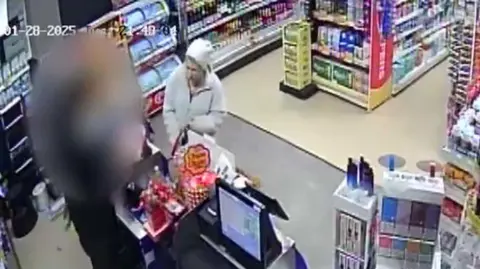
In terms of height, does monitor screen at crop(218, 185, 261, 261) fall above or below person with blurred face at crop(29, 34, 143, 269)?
below

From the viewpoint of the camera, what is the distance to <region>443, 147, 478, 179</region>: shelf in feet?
9.12

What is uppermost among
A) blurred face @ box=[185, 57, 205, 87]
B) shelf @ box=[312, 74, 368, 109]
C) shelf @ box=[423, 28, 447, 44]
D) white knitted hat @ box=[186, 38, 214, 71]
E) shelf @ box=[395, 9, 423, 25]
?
white knitted hat @ box=[186, 38, 214, 71]

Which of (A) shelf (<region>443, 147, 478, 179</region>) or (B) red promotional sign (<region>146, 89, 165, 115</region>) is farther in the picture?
(B) red promotional sign (<region>146, 89, 165, 115</region>)

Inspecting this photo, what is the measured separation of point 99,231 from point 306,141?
8.18 feet

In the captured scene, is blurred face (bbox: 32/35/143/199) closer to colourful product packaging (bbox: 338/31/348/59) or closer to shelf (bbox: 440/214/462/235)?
shelf (bbox: 440/214/462/235)

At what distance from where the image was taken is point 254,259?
11.3 feet

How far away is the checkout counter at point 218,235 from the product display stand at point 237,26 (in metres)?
3.04

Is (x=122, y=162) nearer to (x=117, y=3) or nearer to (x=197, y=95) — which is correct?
(x=197, y=95)

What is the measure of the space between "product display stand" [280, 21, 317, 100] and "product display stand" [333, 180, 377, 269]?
3407 mm

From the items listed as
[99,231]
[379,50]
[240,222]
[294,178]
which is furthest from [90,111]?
[379,50]

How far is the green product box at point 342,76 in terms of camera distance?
21.7 feet

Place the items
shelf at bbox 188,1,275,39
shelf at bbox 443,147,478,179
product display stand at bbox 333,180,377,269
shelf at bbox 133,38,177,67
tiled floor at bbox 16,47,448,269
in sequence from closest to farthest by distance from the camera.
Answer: shelf at bbox 443,147,478,179 → product display stand at bbox 333,180,377,269 → tiled floor at bbox 16,47,448,269 → shelf at bbox 133,38,177,67 → shelf at bbox 188,1,275,39

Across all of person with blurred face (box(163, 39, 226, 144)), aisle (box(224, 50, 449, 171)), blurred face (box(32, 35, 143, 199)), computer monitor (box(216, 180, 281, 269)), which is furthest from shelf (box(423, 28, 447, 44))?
blurred face (box(32, 35, 143, 199))

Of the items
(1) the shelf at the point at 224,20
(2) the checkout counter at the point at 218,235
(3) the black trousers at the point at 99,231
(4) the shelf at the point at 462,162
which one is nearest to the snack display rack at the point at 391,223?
(4) the shelf at the point at 462,162
